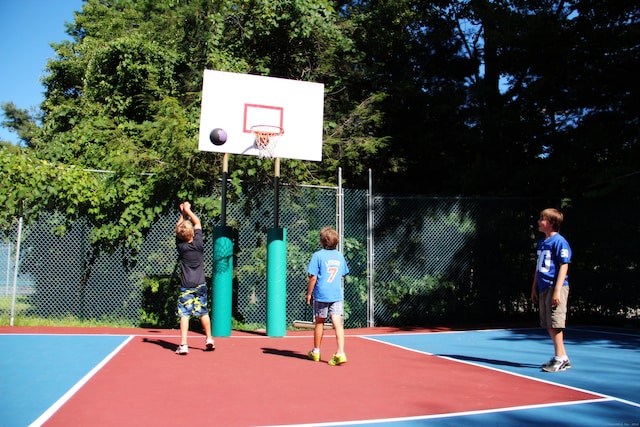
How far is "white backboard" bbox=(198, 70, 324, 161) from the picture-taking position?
1016cm

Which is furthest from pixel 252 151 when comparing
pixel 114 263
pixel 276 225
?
pixel 114 263

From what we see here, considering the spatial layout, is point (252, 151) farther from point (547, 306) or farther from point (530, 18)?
point (530, 18)

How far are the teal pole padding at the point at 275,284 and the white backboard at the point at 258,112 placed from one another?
5.41ft

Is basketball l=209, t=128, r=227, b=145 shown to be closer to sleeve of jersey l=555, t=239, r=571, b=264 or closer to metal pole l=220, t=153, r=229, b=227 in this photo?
metal pole l=220, t=153, r=229, b=227

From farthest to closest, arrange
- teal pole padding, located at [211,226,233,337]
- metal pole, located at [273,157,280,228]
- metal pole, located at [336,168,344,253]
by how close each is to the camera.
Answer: metal pole, located at [336,168,344,253] → metal pole, located at [273,157,280,228] → teal pole padding, located at [211,226,233,337]

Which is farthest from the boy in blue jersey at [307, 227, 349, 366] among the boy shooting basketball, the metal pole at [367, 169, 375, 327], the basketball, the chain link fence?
the metal pole at [367, 169, 375, 327]

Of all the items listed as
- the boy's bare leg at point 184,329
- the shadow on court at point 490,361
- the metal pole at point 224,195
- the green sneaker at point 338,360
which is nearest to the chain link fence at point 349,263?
the metal pole at point 224,195

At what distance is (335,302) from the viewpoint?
727 centimetres

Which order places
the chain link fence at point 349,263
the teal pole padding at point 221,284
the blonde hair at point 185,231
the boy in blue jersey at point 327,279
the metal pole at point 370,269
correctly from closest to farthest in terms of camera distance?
the boy in blue jersey at point 327,279 < the blonde hair at point 185,231 < the teal pole padding at point 221,284 < the chain link fence at point 349,263 < the metal pole at point 370,269

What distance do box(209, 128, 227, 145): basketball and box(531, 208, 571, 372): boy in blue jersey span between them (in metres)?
5.44

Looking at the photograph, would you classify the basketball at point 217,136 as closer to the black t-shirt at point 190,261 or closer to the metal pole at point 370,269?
the black t-shirt at point 190,261

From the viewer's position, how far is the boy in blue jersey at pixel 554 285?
6.71 metres

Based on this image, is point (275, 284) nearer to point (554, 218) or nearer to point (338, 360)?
point (338, 360)

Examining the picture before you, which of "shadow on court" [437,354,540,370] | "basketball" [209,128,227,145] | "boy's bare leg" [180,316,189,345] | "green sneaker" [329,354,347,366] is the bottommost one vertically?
"shadow on court" [437,354,540,370]
